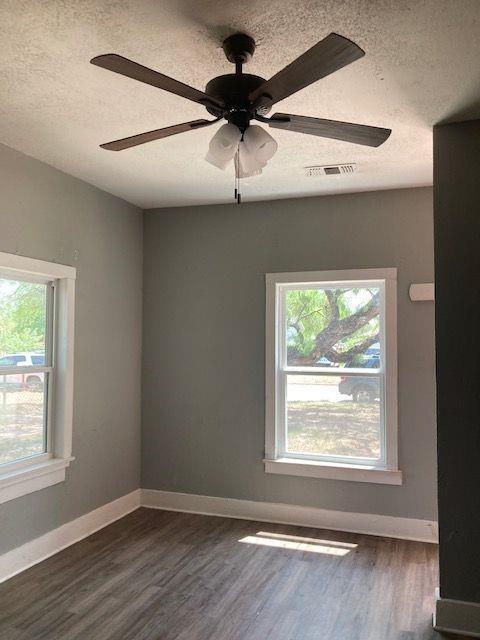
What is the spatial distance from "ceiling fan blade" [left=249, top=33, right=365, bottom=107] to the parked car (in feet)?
8.79

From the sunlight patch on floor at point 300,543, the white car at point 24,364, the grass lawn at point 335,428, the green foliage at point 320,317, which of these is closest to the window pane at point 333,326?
the green foliage at point 320,317

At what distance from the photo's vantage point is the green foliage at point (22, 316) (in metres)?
3.37

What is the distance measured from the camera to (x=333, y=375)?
425 cm

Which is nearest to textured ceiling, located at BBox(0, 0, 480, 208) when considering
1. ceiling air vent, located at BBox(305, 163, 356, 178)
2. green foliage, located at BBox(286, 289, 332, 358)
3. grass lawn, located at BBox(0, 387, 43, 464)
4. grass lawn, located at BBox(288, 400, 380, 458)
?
ceiling air vent, located at BBox(305, 163, 356, 178)

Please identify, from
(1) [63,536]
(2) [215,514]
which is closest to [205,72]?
(1) [63,536]

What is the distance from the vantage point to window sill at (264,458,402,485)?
4.00m

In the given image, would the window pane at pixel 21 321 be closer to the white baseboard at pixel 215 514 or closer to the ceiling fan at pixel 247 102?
the white baseboard at pixel 215 514

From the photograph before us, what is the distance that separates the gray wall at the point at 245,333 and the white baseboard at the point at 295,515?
59 millimetres

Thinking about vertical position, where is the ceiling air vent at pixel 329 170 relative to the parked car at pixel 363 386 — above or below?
above

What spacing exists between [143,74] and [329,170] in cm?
218

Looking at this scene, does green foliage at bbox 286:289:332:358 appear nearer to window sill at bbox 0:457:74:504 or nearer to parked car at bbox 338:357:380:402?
parked car at bbox 338:357:380:402

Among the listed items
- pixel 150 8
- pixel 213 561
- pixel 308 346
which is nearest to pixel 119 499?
pixel 213 561

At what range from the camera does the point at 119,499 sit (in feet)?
14.4

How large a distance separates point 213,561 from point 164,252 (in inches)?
100
